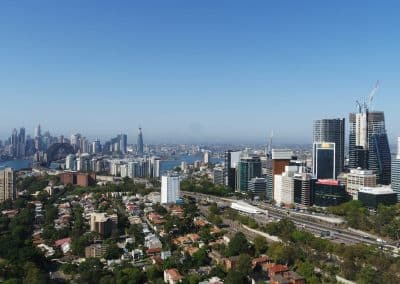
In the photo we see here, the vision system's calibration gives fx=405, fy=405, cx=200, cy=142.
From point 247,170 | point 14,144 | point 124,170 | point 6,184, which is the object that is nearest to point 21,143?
point 14,144

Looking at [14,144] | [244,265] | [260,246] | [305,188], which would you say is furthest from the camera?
[14,144]

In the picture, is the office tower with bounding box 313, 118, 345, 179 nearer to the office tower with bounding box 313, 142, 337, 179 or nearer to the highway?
the office tower with bounding box 313, 142, 337, 179

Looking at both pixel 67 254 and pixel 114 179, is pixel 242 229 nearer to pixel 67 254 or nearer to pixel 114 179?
pixel 67 254

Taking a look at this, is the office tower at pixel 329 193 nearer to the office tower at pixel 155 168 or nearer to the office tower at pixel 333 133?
the office tower at pixel 333 133

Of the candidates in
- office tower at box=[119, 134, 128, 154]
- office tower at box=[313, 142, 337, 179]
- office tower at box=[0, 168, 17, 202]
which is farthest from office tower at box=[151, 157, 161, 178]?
office tower at box=[119, 134, 128, 154]

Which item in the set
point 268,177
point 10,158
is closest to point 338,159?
point 268,177

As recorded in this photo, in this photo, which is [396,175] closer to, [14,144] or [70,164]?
[70,164]
